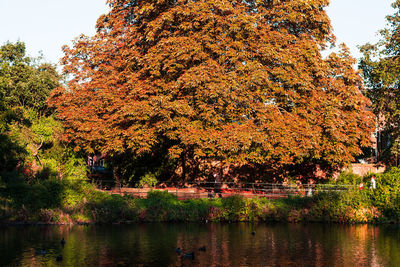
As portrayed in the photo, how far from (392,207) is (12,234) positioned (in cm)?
2392

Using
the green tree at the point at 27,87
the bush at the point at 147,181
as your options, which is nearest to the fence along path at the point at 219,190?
the bush at the point at 147,181

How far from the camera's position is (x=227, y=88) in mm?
33219

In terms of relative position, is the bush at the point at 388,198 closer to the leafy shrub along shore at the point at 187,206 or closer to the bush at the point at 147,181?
the leafy shrub along shore at the point at 187,206

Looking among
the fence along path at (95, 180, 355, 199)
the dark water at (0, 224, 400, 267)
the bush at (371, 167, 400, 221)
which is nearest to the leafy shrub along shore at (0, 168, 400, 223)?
the bush at (371, 167, 400, 221)

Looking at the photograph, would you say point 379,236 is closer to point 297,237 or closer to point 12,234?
point 297,237

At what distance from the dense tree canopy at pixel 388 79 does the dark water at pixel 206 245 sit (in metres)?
18.2

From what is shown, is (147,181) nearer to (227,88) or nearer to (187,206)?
(187,206)

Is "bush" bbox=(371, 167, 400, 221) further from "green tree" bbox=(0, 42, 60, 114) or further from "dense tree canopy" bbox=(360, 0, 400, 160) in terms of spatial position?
"green tree" bbox=(0, 42, 60, 114)

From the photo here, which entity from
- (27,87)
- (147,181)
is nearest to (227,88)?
(147,181)

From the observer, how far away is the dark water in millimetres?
19688

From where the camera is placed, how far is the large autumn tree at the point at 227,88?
3372cm

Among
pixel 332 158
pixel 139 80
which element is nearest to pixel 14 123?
pixel 139 80

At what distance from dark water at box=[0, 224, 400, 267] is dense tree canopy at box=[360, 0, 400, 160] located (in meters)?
18.2

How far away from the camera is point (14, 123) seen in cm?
4312
